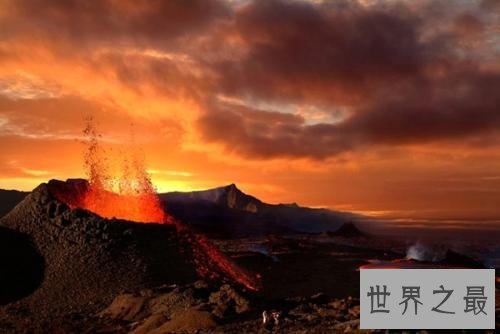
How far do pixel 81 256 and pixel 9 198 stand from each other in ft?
240

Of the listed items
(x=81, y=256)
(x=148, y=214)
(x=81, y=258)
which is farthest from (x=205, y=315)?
(x=148, y=214)

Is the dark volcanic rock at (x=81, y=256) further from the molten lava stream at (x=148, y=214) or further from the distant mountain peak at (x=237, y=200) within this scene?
the distant mountain peak at (x=237, y=200)

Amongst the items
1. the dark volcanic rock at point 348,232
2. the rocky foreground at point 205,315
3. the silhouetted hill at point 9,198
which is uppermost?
the silhouetted hill at point 9,198

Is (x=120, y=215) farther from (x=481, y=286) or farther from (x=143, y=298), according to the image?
(x=481, y=286)

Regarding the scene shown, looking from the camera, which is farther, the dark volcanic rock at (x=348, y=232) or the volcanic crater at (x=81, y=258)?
the dark volcanic rock at (x=348, y=232)

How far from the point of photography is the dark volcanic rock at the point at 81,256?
1024 inches

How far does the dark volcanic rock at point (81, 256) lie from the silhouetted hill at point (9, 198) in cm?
6140

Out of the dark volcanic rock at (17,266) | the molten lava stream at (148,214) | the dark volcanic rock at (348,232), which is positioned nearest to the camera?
the dark volcanic rock at (17,266)

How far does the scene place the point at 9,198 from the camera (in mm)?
95062

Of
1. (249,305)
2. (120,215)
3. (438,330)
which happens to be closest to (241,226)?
(120,215)

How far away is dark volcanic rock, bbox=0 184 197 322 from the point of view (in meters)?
26.0

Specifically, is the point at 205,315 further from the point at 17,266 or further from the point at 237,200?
the point at 237,200

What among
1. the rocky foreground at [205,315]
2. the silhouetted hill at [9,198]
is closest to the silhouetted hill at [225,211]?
the silhouetted hill at [9,198]

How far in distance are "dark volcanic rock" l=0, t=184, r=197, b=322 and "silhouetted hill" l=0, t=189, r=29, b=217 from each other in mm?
61397
